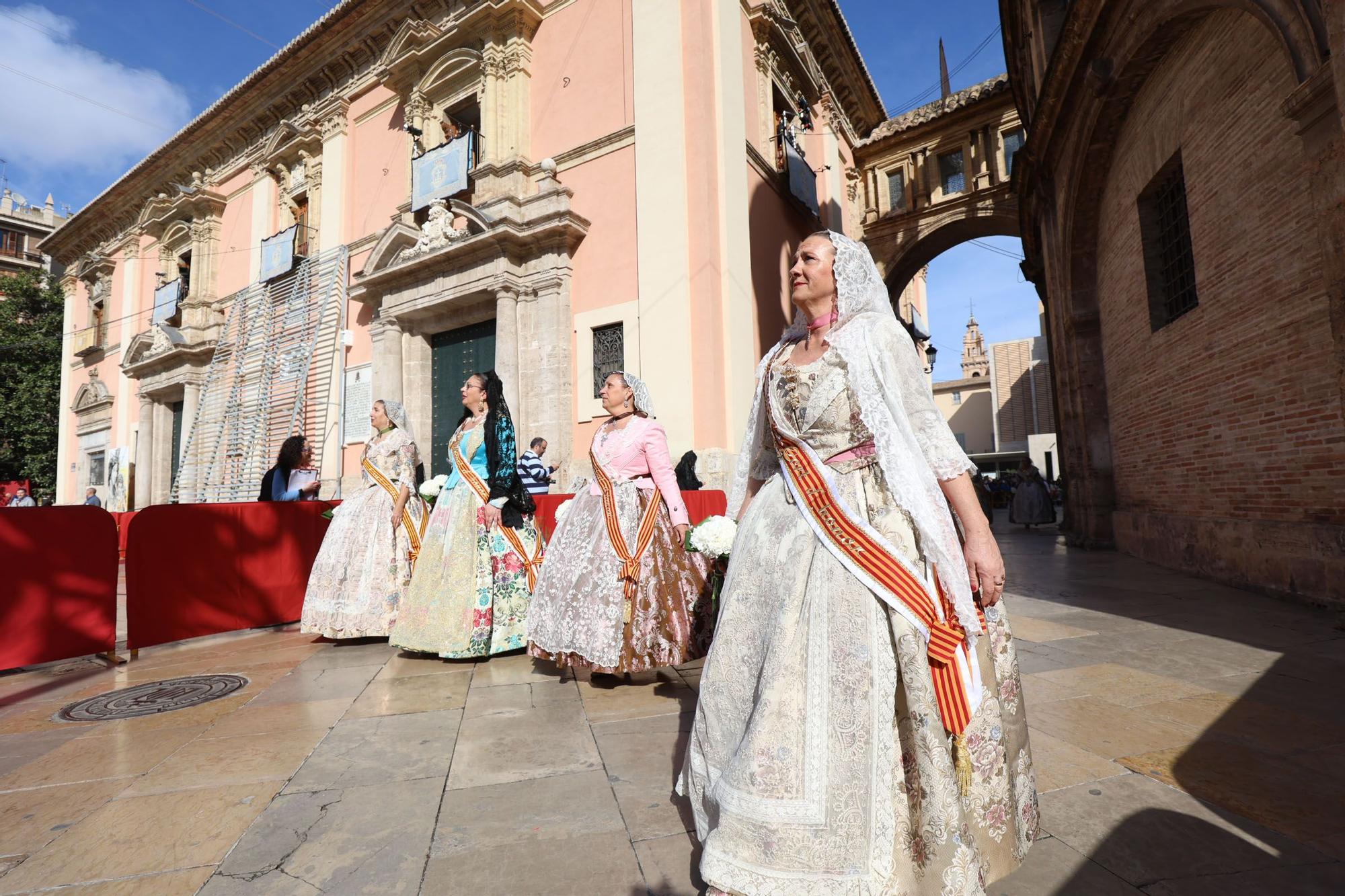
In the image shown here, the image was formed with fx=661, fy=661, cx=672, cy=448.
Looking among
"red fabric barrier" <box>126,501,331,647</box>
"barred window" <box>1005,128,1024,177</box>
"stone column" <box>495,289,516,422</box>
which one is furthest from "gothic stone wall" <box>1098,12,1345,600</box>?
"barred window" <box>1005,128,1024,177</box>

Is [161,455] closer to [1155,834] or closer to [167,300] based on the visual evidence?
[167,300]

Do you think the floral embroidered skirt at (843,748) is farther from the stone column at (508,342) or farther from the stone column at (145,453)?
the stone column at (145,453)

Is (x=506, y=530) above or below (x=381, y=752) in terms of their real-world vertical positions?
above

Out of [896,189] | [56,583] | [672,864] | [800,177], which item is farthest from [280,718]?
[896,189]

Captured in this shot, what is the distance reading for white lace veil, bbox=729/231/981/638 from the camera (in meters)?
1.75

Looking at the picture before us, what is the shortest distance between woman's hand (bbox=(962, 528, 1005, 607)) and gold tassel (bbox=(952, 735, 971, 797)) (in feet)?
1.20

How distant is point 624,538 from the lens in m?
3.77

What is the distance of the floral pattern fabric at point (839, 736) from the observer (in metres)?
1.57

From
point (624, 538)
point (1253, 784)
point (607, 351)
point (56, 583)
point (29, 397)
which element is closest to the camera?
point (1253, 784)

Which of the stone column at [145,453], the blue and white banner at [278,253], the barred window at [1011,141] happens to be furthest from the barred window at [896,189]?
the stone column at [145,453]

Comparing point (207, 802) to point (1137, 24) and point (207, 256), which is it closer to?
point (1137, 24)

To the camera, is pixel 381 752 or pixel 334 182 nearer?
pixel 381 752

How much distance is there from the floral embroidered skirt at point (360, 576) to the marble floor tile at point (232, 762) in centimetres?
195

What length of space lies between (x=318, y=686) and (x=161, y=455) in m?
19.3
